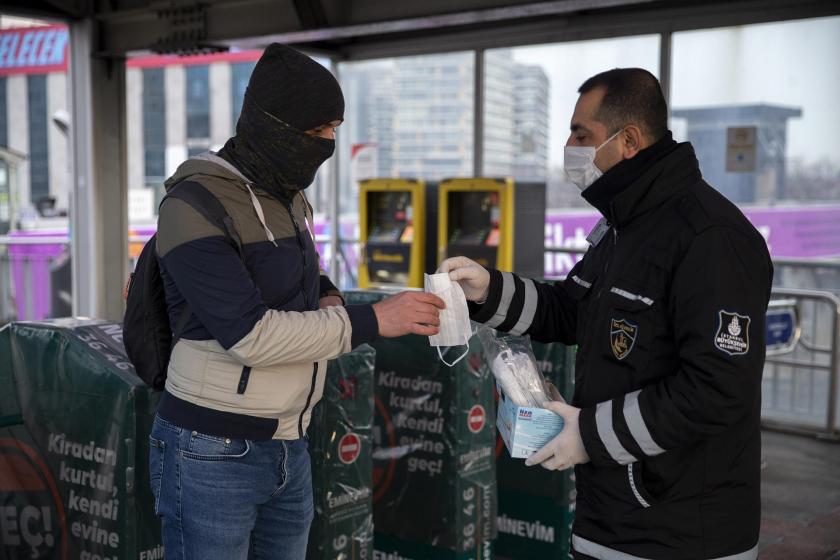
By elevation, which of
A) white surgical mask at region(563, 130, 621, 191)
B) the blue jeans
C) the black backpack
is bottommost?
the blue jeans

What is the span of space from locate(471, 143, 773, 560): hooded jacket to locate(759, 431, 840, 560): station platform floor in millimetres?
2706

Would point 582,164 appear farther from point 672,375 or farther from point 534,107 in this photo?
point 534,107

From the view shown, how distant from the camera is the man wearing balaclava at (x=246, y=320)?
1911 millimetres

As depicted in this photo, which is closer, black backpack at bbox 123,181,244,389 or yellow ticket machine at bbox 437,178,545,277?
black backpack at bbox 123,181,244,389

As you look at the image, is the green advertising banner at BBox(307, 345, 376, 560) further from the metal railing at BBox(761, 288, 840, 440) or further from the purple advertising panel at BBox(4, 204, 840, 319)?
the metal railing at BBox(761, 288, 840, 440)

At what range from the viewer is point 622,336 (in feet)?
6.15

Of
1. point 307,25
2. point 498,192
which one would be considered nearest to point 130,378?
point 307,25

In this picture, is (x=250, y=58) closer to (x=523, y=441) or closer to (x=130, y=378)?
(x=130, y=378)

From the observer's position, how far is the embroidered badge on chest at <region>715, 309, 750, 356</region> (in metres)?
1.71

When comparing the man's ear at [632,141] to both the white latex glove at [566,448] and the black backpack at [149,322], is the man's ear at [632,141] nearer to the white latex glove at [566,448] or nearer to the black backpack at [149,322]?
the white latex glove at [566,448]

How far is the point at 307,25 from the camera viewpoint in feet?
20.6

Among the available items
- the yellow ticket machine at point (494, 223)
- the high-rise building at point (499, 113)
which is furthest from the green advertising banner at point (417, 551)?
the high-rise building at point (499, 113)

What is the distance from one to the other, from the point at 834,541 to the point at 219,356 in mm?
3717

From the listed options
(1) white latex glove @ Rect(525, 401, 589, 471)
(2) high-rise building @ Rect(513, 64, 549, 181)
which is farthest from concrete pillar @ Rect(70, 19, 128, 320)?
(1) white latex glove @ Rect(525, 401, 589, 471)
